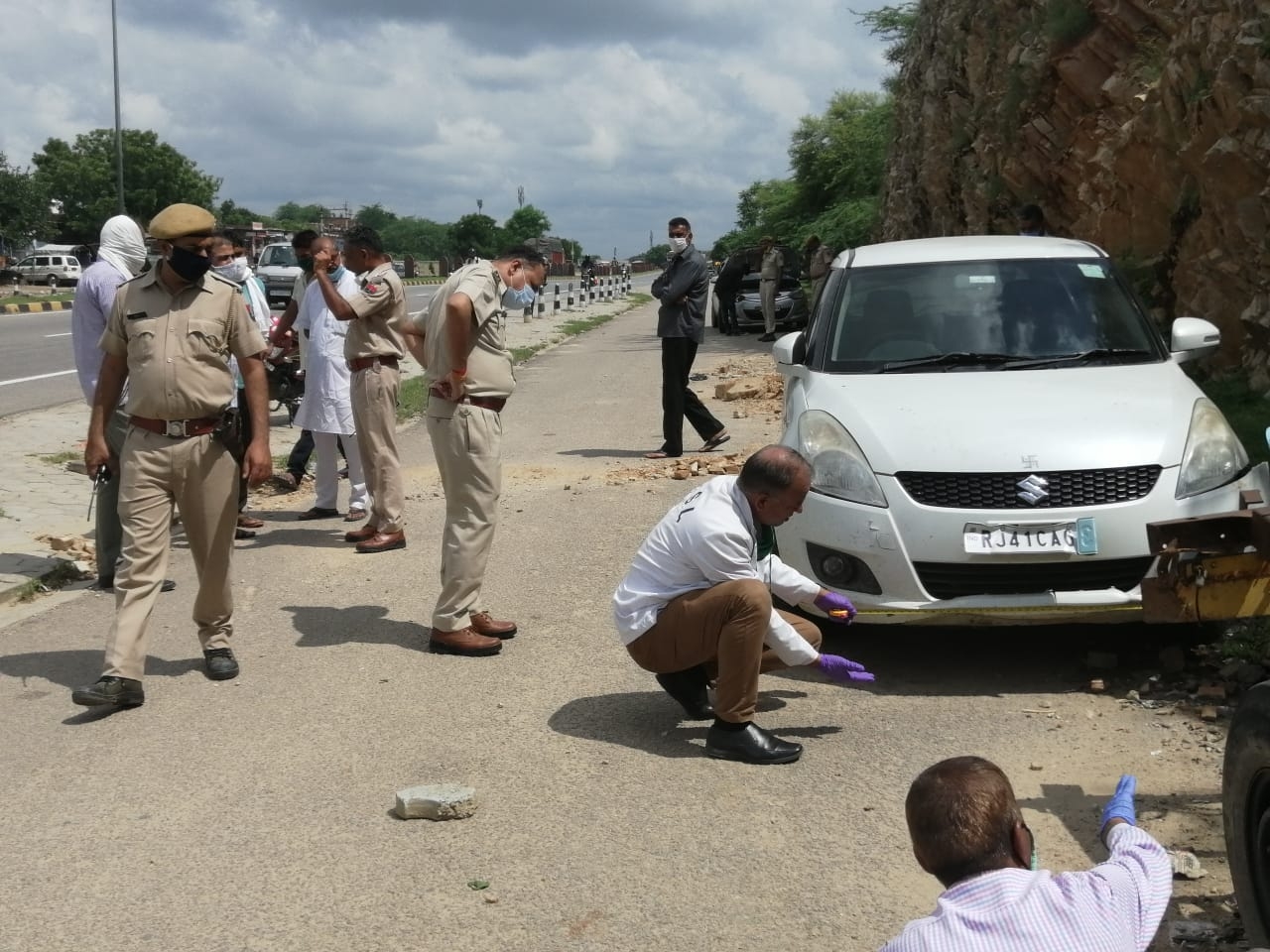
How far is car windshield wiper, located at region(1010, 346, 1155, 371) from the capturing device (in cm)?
664

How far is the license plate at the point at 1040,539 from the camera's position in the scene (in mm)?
5477

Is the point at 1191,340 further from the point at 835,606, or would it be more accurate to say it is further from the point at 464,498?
the point at 464,498

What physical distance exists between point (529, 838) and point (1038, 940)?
229cm

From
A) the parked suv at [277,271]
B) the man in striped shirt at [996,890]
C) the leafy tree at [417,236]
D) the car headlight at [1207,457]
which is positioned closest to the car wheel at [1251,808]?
the man in striped shirt at [996,890]

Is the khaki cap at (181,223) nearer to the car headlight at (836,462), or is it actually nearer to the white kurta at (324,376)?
the car headlight at (836,462)

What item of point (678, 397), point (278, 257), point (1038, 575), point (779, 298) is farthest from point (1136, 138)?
point (278, 257)

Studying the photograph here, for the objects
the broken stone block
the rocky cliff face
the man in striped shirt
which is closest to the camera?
the man in striped shirt

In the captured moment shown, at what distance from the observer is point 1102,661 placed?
5906 mm

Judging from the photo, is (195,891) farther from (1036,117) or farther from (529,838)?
(1036,117)

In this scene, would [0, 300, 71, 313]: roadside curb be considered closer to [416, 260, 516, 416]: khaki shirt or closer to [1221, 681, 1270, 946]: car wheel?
[416, 260, 516, 416]: khaki shirt

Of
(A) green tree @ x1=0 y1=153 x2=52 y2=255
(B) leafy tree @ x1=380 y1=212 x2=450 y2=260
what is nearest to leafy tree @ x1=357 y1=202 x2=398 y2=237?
(B) leafy tree @ x1=380 y1=212 x2=450 y2=260

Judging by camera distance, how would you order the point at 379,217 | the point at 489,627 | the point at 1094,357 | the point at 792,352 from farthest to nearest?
the point at 379,217, the point at 792,352, the point at 1094,357, the point at 489,627

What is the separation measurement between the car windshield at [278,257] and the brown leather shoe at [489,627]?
3082cm

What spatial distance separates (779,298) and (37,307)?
24290 mm
